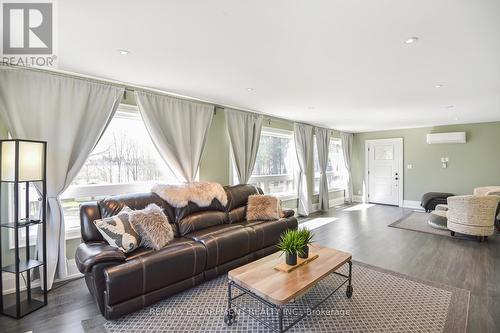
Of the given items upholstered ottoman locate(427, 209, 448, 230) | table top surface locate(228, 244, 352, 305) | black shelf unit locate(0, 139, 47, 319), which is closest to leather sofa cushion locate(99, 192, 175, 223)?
black shelf unit locate(0, 139, 47, 319)

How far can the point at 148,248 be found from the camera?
8.61 feet

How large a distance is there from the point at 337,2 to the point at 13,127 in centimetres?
320

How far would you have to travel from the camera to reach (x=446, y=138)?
6.54 metres

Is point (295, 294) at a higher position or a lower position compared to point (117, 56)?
lower

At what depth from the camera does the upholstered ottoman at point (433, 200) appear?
629 centimetres

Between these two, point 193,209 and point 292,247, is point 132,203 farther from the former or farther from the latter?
point 292,247

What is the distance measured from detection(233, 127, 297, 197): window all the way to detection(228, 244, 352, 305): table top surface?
2.88 m

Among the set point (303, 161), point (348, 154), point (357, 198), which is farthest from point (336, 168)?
point (303, 161)

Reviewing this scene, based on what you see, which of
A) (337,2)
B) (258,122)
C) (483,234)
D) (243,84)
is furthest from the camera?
(258,122)

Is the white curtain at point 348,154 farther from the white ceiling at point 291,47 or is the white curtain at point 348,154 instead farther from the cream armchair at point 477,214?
the white ceiling at point 291,47

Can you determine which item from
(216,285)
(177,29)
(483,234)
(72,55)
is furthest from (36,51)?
(483,234)

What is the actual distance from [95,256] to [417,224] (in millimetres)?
5874

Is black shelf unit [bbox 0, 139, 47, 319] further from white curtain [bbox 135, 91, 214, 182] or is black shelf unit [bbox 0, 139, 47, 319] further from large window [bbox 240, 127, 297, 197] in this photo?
large window [bbox 240, 127, 297, 197]

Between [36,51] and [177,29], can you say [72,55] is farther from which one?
[177,29]
